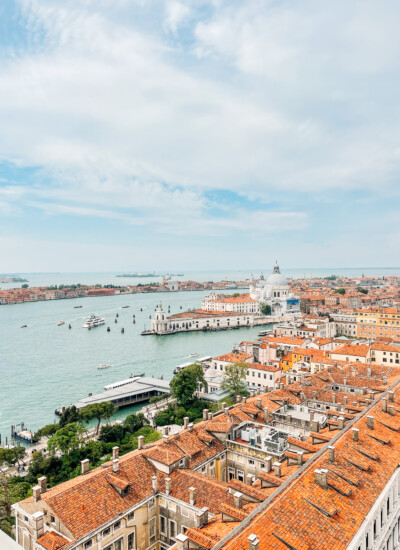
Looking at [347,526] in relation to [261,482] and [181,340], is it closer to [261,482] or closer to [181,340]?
[261,482]

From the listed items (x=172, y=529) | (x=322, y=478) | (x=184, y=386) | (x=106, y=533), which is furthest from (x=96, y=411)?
(x=322, y=478)

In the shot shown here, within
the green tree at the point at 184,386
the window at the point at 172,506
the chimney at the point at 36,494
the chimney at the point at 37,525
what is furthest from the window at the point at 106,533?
the green tree at the point at 184,386

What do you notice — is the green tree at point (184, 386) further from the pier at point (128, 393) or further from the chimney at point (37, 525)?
the chimney at point (37, 525)

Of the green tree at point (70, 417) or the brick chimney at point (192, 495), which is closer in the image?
the brick chimney at point (192, 495)

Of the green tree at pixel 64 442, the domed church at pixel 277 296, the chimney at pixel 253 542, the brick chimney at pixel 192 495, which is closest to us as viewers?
the chimney at pixel 253 542

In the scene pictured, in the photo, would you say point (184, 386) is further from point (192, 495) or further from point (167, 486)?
point (192, 495)

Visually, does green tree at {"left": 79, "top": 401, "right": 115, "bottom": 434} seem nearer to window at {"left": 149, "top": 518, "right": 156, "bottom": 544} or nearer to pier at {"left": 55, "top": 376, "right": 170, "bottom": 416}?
pier at {"left": 55, "top": 376, "right": 170, "bottom": 416}
